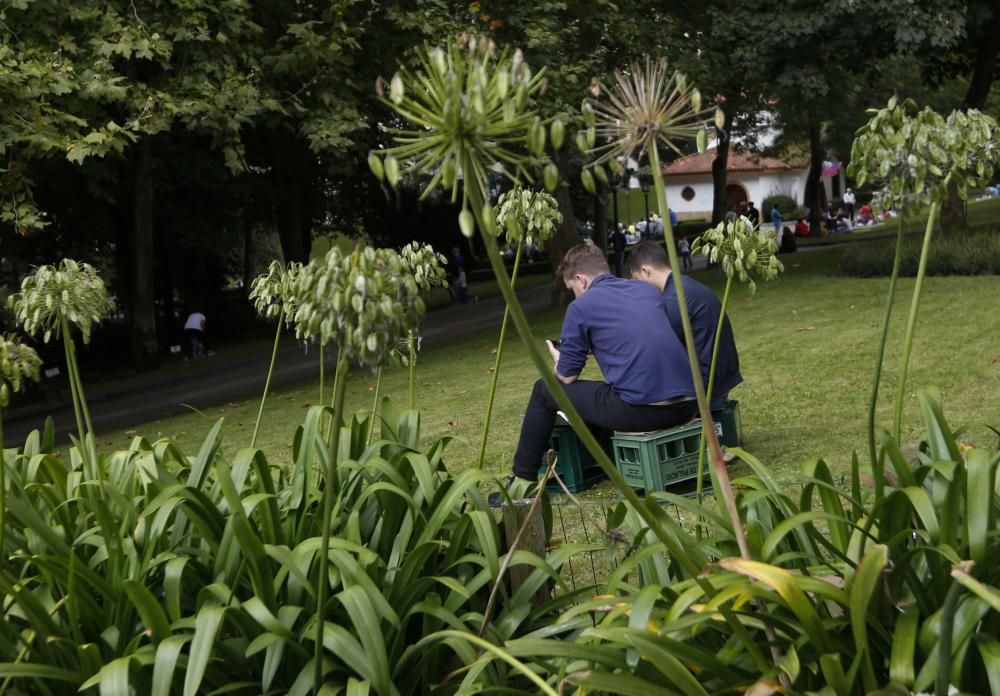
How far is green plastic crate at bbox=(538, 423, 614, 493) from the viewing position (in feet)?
27.5

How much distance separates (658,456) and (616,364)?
0.64 metres

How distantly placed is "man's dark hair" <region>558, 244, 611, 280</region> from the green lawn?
1.39 metres

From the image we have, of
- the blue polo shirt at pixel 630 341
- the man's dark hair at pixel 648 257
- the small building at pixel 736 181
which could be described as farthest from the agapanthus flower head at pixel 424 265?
the small building at pixel 736 181

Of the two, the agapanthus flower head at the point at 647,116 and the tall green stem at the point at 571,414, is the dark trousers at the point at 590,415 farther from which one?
the agapanthus flower head at the point at 647,116

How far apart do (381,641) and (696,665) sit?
36.2 inches

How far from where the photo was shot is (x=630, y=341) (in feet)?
24.8

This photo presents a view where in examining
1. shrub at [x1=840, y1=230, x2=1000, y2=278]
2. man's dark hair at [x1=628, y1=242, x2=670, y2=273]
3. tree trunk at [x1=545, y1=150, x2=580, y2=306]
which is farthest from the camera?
tree trunk at [x1=545, y1=150, x2=580, y2=306]

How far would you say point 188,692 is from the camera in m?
3.19

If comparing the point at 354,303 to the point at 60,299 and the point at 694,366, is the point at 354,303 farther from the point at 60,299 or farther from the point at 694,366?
the point at 60,299

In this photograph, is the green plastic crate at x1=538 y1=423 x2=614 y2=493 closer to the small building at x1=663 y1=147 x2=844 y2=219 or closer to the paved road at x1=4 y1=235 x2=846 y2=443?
the paved road at x1=4 y1=235 x2=846 y2=443

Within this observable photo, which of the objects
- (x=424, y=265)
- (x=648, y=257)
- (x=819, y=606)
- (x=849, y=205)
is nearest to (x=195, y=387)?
(x=648, y=257)

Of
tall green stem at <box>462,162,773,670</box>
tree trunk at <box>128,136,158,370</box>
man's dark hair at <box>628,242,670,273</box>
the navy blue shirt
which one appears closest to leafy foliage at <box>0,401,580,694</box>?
tall green stem at <box>462,162,773,670</box>

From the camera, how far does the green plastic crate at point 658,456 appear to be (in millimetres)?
7613

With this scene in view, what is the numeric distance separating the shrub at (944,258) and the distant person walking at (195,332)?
15388mm
